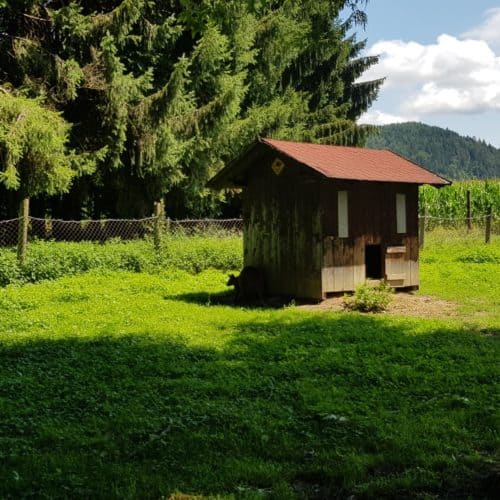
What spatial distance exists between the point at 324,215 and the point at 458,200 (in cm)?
2072

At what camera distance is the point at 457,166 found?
177500 millimetres

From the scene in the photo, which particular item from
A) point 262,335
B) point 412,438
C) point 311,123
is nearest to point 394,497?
point 412,438

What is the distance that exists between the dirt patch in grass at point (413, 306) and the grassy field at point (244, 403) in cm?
56

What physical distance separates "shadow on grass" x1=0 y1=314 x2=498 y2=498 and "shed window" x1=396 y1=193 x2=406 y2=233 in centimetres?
527

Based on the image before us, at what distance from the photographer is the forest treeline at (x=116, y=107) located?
1538 cm

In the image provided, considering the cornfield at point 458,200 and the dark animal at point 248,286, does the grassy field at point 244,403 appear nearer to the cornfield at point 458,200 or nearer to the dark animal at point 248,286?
the dark animal at point 248,286

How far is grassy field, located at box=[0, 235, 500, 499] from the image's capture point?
4.11m

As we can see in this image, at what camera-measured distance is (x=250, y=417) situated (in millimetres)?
5375

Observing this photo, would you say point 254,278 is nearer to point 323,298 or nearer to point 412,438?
point 323,298

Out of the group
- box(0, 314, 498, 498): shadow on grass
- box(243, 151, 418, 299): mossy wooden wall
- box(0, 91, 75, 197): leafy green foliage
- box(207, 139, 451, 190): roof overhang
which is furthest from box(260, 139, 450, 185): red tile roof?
box(0, 91, 75, 197): leafy green foliage

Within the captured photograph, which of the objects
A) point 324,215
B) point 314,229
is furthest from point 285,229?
point 324,215

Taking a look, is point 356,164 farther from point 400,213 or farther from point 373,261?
point 373,261

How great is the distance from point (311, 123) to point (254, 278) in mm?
24769

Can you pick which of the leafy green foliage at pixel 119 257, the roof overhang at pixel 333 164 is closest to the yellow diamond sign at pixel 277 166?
the roof overhang at pixel 333 164
